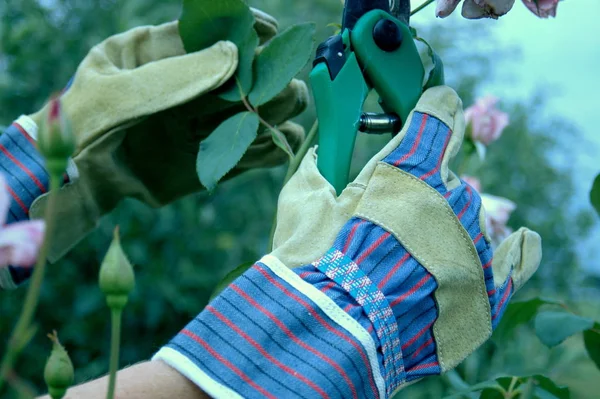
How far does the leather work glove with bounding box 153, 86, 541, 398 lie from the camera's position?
52cm

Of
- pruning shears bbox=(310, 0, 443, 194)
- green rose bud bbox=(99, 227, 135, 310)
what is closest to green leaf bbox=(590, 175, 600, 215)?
pruning shears bbox=(310, 0, 443, 194)

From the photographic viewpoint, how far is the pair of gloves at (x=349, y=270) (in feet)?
1.72

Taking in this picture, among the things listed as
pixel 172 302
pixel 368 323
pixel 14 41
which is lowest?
pixel 172 302

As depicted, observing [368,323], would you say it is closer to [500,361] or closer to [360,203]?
[360,203]

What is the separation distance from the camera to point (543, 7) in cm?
67

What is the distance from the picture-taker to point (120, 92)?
2.77 ft

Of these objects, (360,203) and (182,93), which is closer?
(360,203)

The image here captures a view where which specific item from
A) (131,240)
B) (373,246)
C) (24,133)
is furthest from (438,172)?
(131,240)

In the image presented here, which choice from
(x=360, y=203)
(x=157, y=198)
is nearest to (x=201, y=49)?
(x=157, y=198)

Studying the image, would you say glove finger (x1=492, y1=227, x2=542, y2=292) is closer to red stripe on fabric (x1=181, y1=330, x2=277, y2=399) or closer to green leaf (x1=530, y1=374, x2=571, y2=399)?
green leaf (x1=530, y1=374, x2=571, y2=399)

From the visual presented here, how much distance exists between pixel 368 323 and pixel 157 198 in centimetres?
52

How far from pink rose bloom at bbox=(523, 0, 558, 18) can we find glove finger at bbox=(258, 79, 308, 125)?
0.97 ft

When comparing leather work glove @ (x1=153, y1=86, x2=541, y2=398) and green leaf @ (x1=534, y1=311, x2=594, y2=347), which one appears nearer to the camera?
leather work glove @ (x1=153, y1=86, x2=541, y2=398)

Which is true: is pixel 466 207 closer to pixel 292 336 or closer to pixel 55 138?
pixel 292 336
